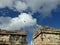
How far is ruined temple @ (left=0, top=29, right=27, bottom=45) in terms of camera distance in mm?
26953

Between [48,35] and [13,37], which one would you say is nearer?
[48,35]

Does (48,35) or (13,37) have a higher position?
(48,35)

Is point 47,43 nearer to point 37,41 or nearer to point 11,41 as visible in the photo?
point 37,41

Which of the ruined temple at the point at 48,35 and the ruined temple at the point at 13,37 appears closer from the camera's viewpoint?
the ruined temple at the point at 48,35

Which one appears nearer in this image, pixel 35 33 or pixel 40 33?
pixel 40 33

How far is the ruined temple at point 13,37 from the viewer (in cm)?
2695

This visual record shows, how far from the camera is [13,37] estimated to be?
27.4 meters

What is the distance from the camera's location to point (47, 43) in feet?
86.1

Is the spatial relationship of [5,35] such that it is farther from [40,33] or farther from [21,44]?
[40,33]

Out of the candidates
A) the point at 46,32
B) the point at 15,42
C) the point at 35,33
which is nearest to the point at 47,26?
the point at 46,32

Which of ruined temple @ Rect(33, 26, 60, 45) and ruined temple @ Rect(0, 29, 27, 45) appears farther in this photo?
ruined temple @ Rect(0, 29, 27, 45)

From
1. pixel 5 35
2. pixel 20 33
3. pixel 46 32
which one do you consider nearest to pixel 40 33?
pixel 46 32

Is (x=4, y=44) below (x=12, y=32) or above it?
below

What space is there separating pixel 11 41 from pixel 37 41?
380 cm
